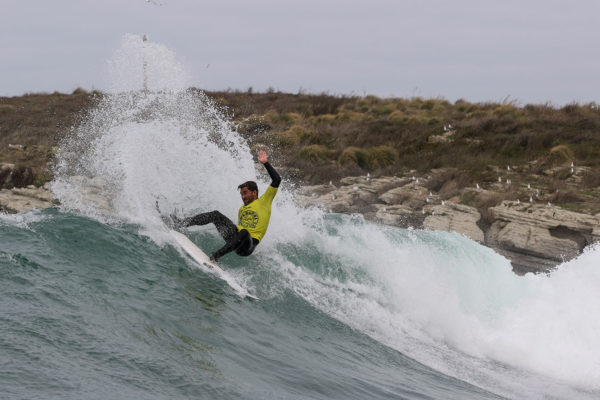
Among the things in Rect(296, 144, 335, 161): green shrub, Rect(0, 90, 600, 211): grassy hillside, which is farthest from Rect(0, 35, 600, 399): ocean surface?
Rect(296, 144, 335, 161): green shrub

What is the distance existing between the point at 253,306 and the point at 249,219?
4.25 ft

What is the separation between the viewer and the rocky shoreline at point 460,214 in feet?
52.6

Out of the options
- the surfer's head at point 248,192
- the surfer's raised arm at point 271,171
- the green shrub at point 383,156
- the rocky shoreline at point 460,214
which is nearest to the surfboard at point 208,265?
the surfer's head at point 248,192

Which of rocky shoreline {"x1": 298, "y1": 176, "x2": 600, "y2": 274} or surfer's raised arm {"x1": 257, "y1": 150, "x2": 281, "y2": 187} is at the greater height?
rocky shoreline {"x1": 298, "y1": 176, "x2": 600, "y2": 274}

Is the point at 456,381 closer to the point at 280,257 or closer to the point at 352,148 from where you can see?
the point at 280,257

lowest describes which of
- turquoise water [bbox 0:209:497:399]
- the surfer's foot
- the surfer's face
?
turquoise water [bbox 0:209:497:399]

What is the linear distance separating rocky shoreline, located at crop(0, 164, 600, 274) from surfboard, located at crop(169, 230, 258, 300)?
31.0 ft

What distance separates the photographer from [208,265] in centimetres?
859

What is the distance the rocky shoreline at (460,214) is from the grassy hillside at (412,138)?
1.40 meters

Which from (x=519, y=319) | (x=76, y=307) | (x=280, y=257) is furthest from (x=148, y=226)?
(x=519, y=319)

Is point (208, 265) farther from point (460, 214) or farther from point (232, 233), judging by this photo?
point (460, 214)

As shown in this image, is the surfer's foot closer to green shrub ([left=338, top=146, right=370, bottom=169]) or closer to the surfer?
the surfer

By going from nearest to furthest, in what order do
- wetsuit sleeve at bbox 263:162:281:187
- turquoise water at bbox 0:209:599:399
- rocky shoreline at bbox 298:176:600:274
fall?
turquoise water at bbox 0:209:599:399 < wetsuit sleeve at bbox 263:162:281:187 < rocky shoreline at bbox 298:176:600:274

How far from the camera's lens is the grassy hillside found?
73.9 ft
